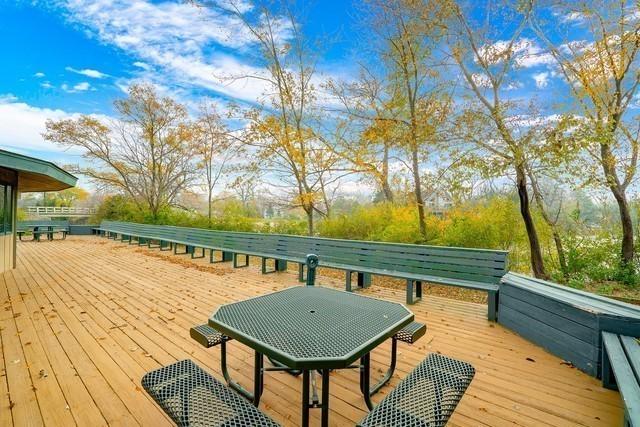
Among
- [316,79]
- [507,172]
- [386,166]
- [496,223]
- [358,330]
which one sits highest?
[316,79]

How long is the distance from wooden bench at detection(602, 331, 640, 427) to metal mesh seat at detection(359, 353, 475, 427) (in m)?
0.62

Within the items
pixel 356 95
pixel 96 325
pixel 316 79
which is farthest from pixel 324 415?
pixel 316 79

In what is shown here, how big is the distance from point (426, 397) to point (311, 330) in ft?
2.02

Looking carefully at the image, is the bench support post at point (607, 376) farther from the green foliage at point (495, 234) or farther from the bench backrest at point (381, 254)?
the green foliage at point (495, 234)

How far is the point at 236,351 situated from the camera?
2.60 metres

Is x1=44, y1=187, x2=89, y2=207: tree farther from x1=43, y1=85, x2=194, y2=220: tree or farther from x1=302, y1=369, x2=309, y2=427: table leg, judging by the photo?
x1=302, y1=369, x2=309, y2=427: table leg

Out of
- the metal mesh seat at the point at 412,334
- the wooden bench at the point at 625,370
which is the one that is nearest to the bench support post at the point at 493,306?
the wooden bench at the point at 625,370

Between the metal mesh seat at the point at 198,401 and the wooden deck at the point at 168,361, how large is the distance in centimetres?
49

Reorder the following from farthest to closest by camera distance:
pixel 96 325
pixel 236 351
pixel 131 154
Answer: pixel 131 154 → pixel 96 325 → pixel 236 351

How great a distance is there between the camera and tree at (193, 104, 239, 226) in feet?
41.0

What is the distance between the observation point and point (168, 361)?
2359mm

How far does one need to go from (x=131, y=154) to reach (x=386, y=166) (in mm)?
13485

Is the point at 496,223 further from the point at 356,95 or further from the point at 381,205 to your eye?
the point at 356,95

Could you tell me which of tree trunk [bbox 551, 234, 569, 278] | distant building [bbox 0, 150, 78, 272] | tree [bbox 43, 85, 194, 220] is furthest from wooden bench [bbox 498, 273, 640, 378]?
tree [bbox 43, 85, 194, 220]
